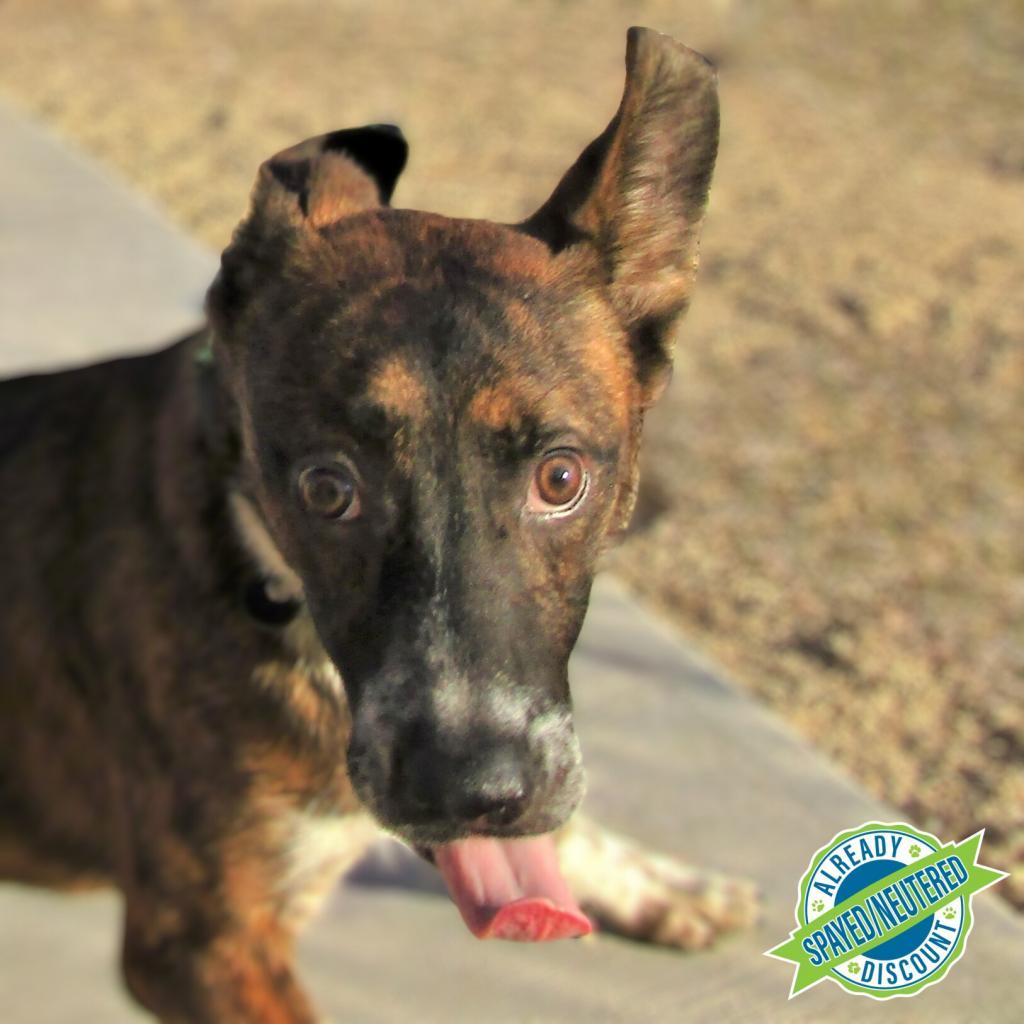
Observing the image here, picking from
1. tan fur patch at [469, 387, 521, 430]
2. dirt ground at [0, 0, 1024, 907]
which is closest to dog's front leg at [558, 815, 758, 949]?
dirt ground at [0, 0, 1024, 907]

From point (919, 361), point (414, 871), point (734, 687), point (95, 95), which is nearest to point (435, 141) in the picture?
point (95, 95)

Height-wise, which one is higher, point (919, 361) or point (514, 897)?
point (514, 897)

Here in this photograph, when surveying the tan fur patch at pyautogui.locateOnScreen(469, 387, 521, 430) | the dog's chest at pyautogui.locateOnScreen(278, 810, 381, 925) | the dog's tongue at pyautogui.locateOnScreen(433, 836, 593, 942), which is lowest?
the dog's chest at pyautogui.locateOnScreen(278, 810, 381, 925)

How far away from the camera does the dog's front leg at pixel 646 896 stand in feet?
11.5

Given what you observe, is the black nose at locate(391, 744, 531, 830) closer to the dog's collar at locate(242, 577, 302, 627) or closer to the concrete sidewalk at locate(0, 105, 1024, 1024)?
the dog's collar at locate(242, 577, 302, 627)

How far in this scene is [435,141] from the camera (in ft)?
28.1

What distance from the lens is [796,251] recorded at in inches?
285

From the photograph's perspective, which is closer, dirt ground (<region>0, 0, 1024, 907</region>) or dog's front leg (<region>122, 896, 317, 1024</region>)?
dog's front leg (<region>122, 896, 317, 1024</region>)

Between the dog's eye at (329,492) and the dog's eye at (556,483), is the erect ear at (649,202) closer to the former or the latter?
the dog's eye at (556,483)

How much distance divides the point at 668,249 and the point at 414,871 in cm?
183

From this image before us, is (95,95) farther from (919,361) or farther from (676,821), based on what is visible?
(676,821)

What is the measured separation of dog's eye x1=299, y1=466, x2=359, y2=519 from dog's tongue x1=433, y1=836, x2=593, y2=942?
0.67 meters

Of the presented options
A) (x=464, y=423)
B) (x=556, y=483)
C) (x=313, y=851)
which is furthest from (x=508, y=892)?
(x=464, y=423)

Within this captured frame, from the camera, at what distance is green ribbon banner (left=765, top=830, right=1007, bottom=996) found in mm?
2846
